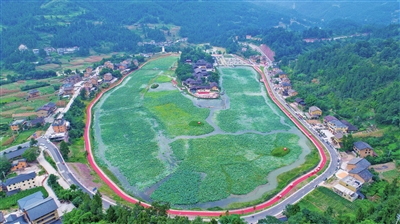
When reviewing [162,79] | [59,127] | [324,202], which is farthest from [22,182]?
[162,79]

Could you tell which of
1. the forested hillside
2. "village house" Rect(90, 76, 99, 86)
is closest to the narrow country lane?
the forested hillside

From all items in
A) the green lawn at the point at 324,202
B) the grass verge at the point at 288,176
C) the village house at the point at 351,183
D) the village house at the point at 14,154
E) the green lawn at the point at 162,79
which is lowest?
the village house at the point at 14,154

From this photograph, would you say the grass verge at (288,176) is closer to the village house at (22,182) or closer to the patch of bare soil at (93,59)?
the village house at (22,182)

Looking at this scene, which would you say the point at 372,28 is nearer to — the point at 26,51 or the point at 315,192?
the point at 315,192

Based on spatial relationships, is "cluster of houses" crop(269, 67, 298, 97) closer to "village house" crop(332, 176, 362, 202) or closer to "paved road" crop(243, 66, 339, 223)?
"paved road" crop(243, 66, 339, 223)

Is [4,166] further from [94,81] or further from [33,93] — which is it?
[94,81]

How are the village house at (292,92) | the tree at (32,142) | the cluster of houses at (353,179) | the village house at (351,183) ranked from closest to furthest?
the cluster of houses at (353,179), the village house at (351,183), the tree at (32,142), the village house at (292,92)

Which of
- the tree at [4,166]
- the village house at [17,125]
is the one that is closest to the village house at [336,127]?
the tree at [4,166]
